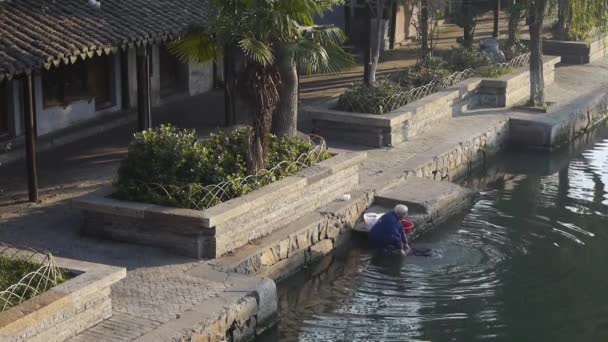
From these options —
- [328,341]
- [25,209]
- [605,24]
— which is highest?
[605,24]

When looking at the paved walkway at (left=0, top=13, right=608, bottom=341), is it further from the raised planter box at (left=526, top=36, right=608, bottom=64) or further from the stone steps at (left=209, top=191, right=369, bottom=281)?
the raised planter box at (left=526, top=36, right=608, bottom=64)

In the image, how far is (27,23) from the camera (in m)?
18.1

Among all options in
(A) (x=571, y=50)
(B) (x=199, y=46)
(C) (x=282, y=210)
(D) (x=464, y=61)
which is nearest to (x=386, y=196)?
(C) (x=282, y=210)

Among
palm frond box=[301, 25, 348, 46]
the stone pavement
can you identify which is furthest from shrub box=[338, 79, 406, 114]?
palm frond box=[301, 25, 348, 46]

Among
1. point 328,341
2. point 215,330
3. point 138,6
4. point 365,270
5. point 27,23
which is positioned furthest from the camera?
point 138,6

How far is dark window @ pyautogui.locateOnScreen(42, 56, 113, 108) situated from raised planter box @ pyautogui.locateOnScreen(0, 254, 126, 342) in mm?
9391

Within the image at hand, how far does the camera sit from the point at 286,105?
1847 cm

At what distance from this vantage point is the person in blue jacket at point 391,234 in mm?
17141

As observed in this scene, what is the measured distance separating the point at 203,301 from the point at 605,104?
1792 cm

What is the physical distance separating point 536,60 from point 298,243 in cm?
1195

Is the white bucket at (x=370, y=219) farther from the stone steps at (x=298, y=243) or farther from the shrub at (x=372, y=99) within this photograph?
the shrub at (x=372, y=99)

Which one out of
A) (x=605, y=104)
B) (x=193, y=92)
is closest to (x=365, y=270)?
(x=193, y=92)

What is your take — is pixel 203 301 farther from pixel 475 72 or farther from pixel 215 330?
pixel 475 72

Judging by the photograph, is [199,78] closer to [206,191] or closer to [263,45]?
[263,45]
